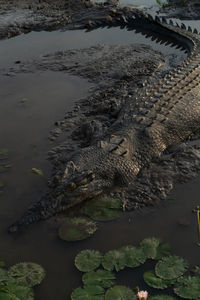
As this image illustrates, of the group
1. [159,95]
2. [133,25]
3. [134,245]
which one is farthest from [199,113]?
[133,25]

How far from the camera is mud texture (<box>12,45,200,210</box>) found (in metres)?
3.85

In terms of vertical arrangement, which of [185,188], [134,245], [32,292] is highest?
[185,188]

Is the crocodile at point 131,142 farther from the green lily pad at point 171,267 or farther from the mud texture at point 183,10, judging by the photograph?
the mud texture at point 183,10

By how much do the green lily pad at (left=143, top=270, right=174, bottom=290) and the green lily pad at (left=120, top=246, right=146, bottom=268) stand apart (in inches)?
5.6

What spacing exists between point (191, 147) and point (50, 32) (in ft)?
18.2

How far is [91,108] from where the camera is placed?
211 inches

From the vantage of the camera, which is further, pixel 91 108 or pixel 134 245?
pixel 91 108

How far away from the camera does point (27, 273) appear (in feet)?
9.52

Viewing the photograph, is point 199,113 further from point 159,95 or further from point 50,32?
point 50,32

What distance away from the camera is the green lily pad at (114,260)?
2.89m

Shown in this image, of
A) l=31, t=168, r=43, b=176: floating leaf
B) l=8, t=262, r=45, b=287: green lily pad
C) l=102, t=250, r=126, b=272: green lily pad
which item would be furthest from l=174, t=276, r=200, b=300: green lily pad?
l=31, t=168, r=43, b=176: floating leaf

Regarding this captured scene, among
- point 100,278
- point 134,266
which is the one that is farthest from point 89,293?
point 134,266

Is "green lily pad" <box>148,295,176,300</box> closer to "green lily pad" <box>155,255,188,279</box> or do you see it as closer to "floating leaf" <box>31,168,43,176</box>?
"green lily pad" <box>155,255,188,279</box>

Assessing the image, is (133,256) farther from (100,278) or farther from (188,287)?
A: (188,287)
